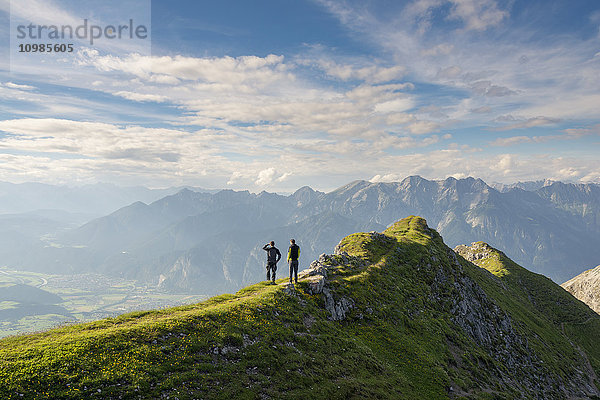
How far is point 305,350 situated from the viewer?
2811cm

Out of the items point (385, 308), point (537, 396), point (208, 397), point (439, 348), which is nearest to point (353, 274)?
point (385, 308)

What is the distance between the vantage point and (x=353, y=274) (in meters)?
52.8

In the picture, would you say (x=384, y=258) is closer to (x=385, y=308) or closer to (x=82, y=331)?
(x=385, y=308)

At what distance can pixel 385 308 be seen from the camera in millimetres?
45875

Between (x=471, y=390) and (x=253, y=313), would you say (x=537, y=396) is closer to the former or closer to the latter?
(x=471, y=390)

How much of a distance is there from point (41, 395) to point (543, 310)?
Answer: 17602 cm

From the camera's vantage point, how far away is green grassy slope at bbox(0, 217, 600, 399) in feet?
59.7

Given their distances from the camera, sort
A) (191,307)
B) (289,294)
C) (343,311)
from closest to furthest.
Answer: (191,307), (289,294), (343,311)

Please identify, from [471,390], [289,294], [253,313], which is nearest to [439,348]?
[471,390]

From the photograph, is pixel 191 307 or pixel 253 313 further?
pixel 191 307

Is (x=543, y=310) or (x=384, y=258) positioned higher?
(x=384, y=258)

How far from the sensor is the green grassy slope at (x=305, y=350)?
59.7 ft

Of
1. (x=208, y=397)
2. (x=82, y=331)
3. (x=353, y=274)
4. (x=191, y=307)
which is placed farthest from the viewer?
(x=353, y=274)

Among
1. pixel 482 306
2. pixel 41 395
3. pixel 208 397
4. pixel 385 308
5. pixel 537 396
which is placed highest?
pixel 41 395
